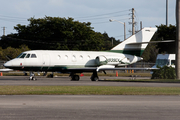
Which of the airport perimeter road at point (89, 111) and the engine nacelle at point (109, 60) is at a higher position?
the engine nacelle at point (109, 60)

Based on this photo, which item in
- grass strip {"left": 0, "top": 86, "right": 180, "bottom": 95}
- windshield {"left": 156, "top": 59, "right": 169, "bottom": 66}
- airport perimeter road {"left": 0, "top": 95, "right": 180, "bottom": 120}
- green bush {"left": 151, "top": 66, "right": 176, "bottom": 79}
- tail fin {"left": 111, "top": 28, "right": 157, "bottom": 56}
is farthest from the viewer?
windshield {"left": 156, "top": 59, "right": 169, "bottom": 66}

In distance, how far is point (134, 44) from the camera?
3456 centimetres

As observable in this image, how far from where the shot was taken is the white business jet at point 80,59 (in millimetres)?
29117

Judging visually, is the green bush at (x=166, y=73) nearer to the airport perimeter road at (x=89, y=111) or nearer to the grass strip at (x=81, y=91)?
the grass strip at (x=81, y=91)

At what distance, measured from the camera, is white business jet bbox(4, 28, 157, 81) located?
→ 29.1 m

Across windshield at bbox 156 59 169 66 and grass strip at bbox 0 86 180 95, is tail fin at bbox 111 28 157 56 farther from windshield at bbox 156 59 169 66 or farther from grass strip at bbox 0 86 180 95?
grass strip at bbox 0 86 180 95

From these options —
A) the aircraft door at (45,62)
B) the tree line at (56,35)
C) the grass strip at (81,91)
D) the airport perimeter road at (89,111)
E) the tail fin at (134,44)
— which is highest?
the tree line at (56,35)

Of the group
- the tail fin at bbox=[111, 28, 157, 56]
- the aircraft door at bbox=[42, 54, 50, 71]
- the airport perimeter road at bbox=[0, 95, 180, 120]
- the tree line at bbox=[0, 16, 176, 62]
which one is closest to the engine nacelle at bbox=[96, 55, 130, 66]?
the tail fin at bbox=[111, 28, 157, 56]

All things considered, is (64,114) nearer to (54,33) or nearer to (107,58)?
(107,58)

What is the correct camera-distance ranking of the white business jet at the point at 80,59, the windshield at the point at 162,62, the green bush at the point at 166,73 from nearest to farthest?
the white business jet at the point at 80,59, the green bush at the point at 166,73, the windshield at the point at 162,62

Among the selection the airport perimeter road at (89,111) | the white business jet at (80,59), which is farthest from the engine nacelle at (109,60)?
the airport perimeter road at (89,111)

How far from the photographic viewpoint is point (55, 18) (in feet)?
220

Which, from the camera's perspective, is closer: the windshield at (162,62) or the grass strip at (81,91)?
the grass strip at (81,91)

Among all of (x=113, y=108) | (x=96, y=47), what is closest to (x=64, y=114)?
(x=113, y=108)
